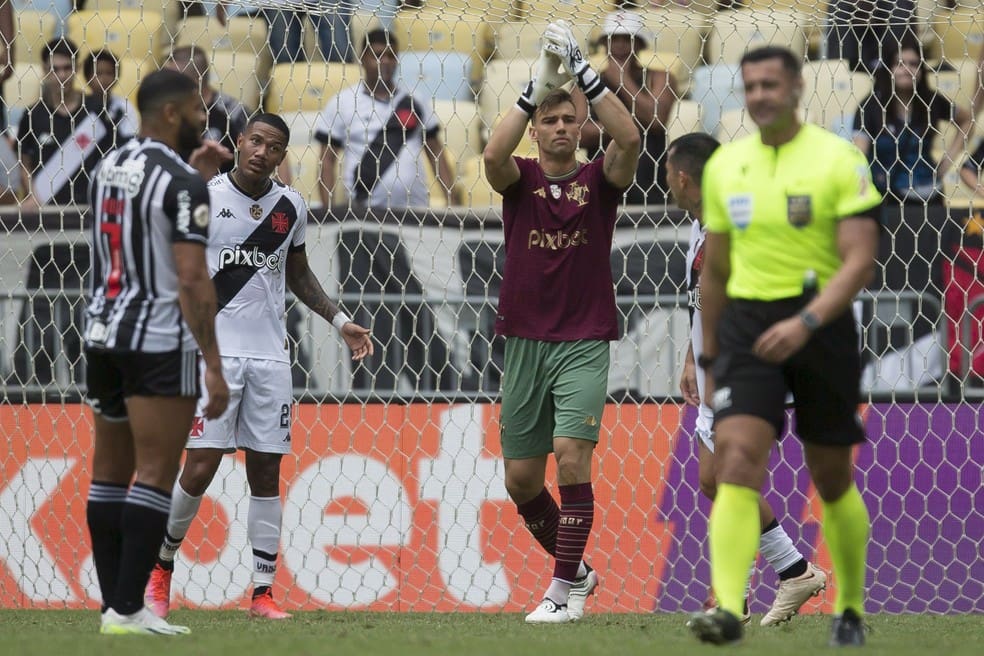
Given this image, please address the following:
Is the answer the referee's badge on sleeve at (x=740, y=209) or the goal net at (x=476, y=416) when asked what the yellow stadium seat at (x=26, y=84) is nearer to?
the goal net at (x=476, y=416)

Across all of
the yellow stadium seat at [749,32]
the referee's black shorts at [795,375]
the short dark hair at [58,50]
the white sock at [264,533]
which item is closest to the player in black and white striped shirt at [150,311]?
the white sock at [264,533]

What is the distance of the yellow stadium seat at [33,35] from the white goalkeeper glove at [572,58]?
4.26m

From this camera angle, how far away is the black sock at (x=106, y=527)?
4.78 metres

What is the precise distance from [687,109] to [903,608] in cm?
303

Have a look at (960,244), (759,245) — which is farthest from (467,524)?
(759,245)

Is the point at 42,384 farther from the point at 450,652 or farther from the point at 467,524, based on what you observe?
the point at 450,652

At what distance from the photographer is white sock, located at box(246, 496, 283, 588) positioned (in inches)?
244

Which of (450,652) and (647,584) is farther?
(647,584)

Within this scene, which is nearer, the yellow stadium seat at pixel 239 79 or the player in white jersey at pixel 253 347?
the player in white jersey at pixel 253 347

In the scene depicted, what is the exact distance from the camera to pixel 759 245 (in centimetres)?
433

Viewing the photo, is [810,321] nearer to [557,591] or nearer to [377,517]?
[557,591]

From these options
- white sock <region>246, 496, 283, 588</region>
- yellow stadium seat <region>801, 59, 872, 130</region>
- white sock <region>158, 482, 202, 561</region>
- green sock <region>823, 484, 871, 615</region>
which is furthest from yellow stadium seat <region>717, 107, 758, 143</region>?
green sock <region>823, 484, 871, 615</region>

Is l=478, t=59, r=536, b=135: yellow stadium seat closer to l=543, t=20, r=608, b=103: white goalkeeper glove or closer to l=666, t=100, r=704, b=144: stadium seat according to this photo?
l=666, t=100, r=704, b=144: stadium seat

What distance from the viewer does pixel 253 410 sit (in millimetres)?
6133
